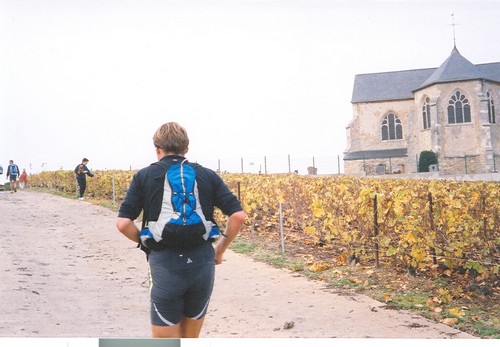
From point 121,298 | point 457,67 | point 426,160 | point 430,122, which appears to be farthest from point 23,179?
point 430,122

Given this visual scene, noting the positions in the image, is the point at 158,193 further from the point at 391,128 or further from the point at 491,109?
the point at 391,128

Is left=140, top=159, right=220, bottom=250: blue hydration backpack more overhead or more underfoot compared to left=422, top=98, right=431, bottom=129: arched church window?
more underfoot

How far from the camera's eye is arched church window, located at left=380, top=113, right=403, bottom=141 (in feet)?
59.7

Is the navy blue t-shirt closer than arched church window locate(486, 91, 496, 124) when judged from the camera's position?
Yes

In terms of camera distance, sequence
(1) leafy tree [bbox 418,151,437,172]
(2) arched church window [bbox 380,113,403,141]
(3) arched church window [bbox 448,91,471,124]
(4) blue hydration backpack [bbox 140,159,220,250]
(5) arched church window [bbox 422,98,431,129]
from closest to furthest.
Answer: (4) blue hydration backpack [bbox 140,159,220,250]
(1) leafy tree [bbox 418,151,437,172]
(3) arched church window [bbox 448,91,471,124]
(2) arched church window [bbox 380,113,403,141]
(5) arched church window [bbox 422,98,431,129]

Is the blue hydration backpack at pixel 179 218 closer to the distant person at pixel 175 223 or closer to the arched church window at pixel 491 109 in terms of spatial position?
the distant person at pixel 175 223

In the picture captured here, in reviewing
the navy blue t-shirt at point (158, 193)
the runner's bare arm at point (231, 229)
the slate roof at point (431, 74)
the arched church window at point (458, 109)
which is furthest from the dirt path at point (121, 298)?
the arched church window at point (458, 109)

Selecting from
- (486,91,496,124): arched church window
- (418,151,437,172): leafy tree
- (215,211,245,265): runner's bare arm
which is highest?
(486,91,496,124): arched church window

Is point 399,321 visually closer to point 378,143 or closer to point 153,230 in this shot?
point 153,230

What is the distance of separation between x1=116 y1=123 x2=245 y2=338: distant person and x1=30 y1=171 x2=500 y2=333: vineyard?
1822 mm

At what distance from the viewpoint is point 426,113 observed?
67.6 feet

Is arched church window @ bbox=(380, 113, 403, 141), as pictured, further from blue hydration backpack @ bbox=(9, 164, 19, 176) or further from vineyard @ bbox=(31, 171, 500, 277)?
blue hydration backpack @ bbox=(9, 164, 19, 176)

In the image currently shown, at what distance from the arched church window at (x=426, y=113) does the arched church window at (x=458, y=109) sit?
4.34 feet

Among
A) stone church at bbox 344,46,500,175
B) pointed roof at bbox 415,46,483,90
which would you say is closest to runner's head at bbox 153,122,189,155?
pointed roof at bbox 415,46,483,90
